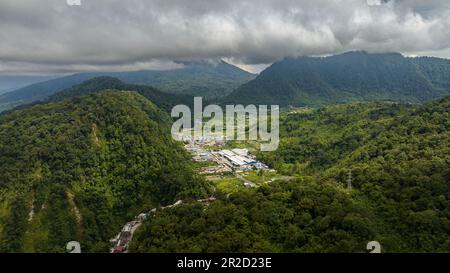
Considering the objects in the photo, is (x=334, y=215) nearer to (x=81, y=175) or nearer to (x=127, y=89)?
(x=81, y=175)

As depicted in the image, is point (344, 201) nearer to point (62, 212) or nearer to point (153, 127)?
point (62, 212)

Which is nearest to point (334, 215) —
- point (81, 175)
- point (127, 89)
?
point (81, 175)

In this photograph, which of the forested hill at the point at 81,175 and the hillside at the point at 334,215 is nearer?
the hillside at the point at 334,215

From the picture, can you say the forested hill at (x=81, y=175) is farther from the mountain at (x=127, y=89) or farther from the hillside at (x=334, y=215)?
the mountain at (x=127, y=89)

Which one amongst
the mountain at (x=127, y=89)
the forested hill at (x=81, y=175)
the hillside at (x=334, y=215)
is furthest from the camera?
the mountain at (x=127, y=89)

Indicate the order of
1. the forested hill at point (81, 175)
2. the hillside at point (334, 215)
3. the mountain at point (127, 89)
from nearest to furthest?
1. the hillside at point (334, 215)
2. the forested hill at point (81, 175)
3. the mountain at point (127, 89)

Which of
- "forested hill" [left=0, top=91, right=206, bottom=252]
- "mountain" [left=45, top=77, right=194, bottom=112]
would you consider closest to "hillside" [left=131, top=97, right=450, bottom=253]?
"forested hill" [left=0, top=91, right=206, bottom=252]

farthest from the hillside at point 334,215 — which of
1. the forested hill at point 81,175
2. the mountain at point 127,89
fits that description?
the mountain at point 127,89

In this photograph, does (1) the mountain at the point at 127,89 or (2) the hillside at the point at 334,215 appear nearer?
(2) the hillside at the point at 334,215

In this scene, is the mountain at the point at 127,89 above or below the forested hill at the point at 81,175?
above
